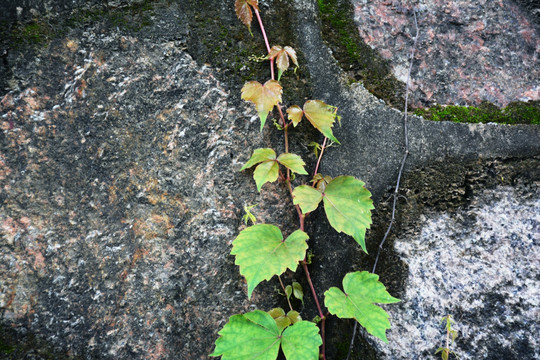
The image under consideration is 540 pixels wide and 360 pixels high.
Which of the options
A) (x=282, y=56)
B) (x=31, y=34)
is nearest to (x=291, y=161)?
(x=282, y=56)

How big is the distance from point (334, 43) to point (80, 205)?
0.77m

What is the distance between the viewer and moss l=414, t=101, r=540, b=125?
0.95 m

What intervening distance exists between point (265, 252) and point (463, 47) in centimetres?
73

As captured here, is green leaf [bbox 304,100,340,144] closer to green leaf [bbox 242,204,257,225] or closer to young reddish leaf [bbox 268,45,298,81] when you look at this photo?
young reddish leaf [bbox 268,45,298,81]

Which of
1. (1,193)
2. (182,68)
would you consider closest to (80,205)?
(1,193)

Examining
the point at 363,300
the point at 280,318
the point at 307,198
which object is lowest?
the point at 280,318

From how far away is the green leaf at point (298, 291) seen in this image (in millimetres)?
1008

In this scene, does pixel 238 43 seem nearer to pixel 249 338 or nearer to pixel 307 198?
pixel 307 198

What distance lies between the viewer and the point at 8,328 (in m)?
0.80

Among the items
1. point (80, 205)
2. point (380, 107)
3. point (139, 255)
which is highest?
point (380, 107)

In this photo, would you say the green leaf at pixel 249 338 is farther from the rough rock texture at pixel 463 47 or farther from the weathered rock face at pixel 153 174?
the rough rock texture at pixel 463 47

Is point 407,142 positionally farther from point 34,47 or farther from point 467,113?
point 34,47

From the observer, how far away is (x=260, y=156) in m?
0.97

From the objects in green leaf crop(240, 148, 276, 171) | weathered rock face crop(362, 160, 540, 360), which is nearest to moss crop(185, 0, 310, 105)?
green leaf crop(240, 148, 276, 171)
